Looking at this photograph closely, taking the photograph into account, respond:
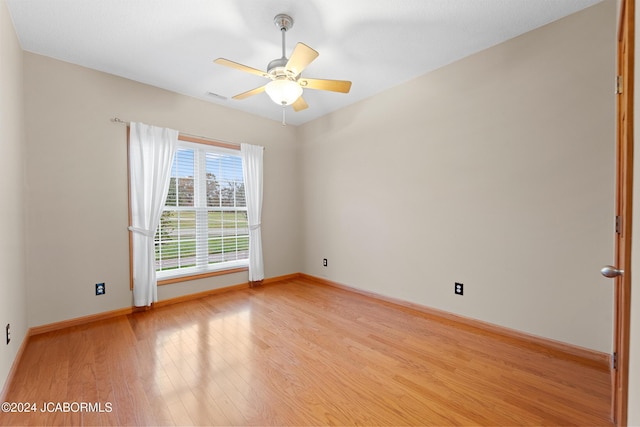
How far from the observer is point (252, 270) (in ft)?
13.1

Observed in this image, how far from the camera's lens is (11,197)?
1.97 m

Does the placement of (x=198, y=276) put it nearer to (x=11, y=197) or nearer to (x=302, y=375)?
(x=11, y=197)

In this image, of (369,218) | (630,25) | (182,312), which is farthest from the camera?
(369,218)

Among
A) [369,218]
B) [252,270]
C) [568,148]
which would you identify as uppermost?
[568,148]

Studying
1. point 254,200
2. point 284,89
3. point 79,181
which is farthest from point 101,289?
point 284,89

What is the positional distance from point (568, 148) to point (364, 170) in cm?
205

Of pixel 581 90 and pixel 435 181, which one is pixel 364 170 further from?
pixel 581 90

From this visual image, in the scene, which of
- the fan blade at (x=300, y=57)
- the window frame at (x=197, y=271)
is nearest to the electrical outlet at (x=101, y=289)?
the window frame at (x=197, y=271)

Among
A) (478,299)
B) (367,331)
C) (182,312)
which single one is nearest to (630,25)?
(478,299)

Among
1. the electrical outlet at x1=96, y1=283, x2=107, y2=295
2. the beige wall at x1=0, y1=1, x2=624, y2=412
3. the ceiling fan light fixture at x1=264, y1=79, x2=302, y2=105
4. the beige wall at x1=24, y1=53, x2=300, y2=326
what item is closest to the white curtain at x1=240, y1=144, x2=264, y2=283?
the beige wall at x1=0, y1=1, x2=624, y2=412

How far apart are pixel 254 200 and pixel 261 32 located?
231 centimetres

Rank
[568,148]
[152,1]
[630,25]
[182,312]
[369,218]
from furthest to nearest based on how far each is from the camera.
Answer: [369,218] → [182,312] → [568,148] → [152,1] → [630,25]

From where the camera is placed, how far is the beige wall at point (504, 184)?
2008mm

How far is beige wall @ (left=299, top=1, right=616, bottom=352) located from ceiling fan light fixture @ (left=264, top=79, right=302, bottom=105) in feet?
5.23
